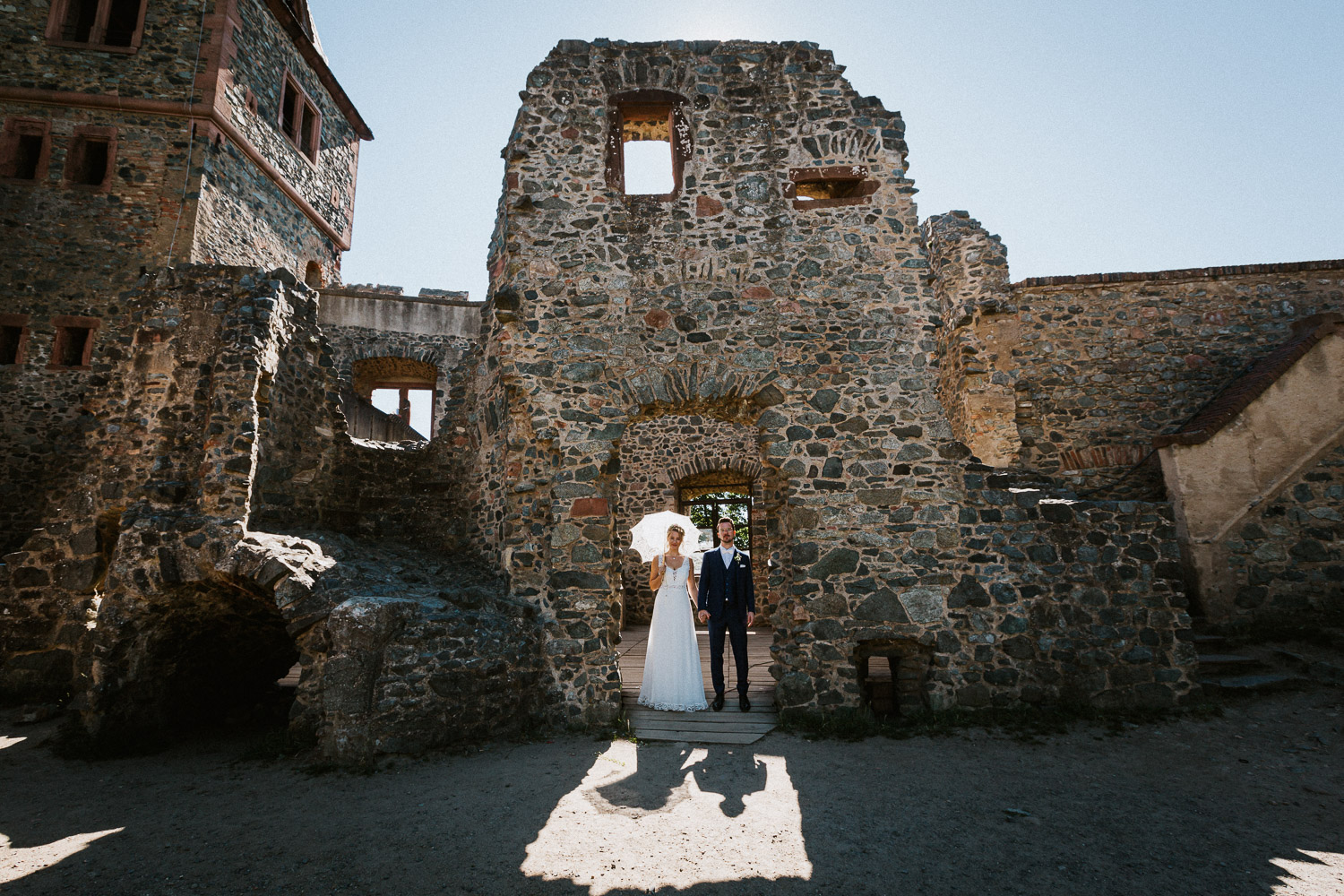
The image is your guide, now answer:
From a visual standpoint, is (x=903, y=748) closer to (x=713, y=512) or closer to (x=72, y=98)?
(x=713, y=512)

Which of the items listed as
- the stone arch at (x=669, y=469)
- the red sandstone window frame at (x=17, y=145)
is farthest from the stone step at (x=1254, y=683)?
the red sandstone window frame at (x=17, y=145)

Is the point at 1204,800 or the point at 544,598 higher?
the point at 544,598

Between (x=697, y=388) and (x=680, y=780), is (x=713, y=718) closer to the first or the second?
(x=680, y=780)

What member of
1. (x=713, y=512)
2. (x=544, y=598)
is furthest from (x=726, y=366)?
(x=713, y=512)

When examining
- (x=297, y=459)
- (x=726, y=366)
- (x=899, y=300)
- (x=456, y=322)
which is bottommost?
(x=297, y=459)

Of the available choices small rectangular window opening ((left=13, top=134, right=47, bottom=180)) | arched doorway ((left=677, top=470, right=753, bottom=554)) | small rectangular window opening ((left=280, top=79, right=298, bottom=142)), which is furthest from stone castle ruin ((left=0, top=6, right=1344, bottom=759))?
small rectangular window opening ((left=280, top=79, right=298, bottom=142))

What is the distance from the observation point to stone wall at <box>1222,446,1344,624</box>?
273 inches

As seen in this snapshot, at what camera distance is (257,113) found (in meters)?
13.7

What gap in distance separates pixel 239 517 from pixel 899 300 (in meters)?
6.69

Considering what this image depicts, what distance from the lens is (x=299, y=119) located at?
1525 centimetres

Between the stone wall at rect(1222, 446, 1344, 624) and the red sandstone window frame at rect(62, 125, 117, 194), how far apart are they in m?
18.6

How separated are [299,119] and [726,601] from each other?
54.0 ft

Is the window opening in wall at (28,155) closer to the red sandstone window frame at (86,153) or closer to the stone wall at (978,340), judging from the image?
the red sandstone window frame at (86,153)

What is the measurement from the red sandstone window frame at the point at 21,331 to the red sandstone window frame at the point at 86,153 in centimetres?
266
